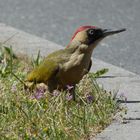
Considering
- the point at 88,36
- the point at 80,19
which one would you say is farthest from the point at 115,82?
the point at 80,19

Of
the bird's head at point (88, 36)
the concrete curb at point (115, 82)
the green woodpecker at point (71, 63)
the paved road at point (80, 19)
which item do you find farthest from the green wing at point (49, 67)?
the paved road at point (80, 19)

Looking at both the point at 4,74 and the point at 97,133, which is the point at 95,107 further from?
the point at 4,74

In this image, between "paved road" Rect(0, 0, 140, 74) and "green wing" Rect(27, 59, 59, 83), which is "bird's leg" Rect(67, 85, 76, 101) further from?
"paved road" Rect(0, 0, 140, 74)

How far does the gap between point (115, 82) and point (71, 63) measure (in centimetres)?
53

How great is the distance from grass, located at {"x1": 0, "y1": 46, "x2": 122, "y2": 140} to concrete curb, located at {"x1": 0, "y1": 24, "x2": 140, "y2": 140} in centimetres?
12

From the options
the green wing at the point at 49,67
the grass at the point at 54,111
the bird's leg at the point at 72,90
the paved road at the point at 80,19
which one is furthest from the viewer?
the paved road at the point at 80,19

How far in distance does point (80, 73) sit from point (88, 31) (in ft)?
1.23

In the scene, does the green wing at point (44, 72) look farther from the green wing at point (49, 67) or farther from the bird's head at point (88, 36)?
the bird's head at point (88, 36)

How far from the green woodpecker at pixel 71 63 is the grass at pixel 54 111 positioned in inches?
4.1

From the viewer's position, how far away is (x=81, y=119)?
570 centimetres

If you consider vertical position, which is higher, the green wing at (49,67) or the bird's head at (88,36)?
the bird's head at (88,36)

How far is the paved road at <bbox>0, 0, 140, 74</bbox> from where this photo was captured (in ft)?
28.8

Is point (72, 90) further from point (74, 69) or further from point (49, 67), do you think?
point (49, 67)

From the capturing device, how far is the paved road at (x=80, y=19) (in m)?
8.77
